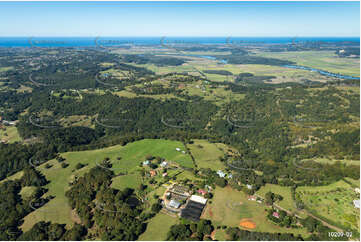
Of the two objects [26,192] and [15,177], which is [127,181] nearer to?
[26,192]

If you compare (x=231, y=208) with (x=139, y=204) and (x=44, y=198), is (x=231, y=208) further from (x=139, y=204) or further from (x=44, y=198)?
(x=44, y=198)

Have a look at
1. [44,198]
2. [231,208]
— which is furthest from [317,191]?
[44,198]

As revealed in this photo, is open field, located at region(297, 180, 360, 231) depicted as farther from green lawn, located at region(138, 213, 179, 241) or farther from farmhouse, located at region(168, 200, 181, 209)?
green lawn, located at region(138, 213, 179, 241)

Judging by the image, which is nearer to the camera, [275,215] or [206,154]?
[275,215]

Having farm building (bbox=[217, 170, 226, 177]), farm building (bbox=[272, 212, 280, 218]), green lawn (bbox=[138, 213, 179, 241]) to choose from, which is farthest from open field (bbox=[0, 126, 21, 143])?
farm building (bbox=[272, 212, 280, 218])

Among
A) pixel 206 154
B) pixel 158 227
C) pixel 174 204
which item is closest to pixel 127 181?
pixel 174 204
